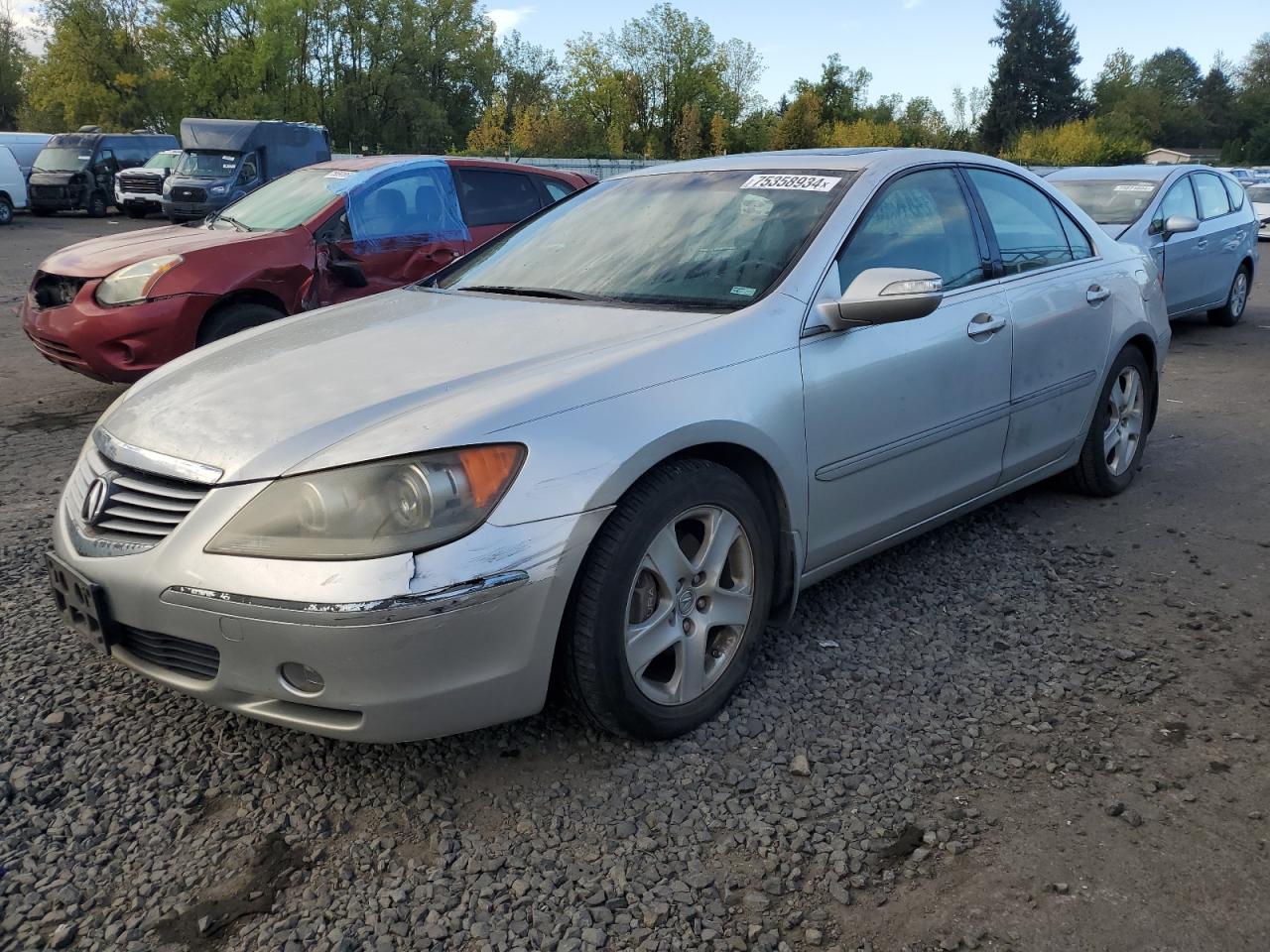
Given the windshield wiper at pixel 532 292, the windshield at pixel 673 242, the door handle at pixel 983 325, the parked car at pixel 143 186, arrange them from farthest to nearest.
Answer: the parked car at pixel 143 186 → the door handle at pixel 983 325 → the windshield wiper at pixel 532 292 → the windshield at pixel 673 242

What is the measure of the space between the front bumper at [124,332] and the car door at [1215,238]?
8.45 meters

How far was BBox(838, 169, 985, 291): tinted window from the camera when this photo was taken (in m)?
3.45

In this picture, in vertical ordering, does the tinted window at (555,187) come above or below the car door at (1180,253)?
above

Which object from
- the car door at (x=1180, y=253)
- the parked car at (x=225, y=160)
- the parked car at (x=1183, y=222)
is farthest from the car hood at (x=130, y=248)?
the parked car at (x=225, y=160)

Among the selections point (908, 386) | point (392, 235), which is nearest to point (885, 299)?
point (908, 386)

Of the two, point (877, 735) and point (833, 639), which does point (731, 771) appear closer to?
point (877, 735)

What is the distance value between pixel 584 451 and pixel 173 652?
1.08 metres

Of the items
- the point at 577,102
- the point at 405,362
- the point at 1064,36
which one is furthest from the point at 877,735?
the point at 1064,36

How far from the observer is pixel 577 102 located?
6600cm

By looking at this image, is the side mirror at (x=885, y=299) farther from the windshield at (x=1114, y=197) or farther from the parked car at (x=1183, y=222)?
the windshield at (x=1114, y=197)

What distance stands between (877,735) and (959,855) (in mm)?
526

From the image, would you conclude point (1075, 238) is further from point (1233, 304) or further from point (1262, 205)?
point (1262, 205)

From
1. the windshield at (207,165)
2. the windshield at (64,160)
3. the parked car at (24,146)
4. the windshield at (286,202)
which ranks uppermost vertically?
the parked car at (24,146)

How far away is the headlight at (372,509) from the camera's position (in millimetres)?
2334
